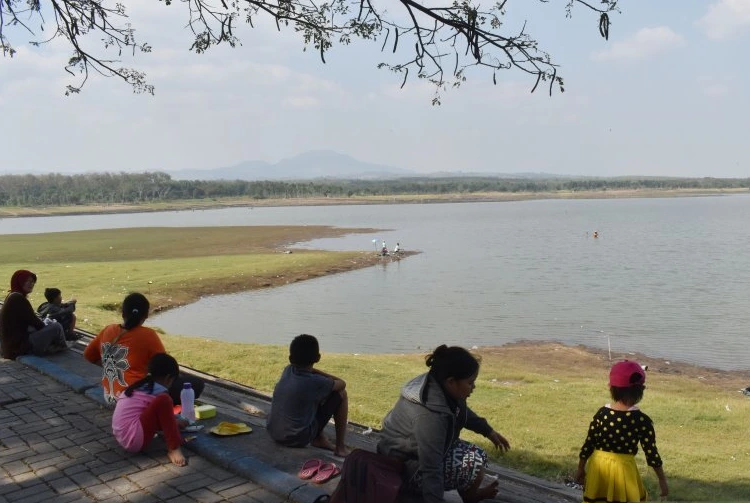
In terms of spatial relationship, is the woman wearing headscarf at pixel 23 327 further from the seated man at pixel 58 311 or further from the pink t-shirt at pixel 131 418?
the pink t-shirt at pixel 131 418

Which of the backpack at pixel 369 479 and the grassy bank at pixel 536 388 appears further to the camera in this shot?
the grassy bank at pixel 536 388

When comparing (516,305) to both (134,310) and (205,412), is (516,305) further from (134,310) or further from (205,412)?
(134,310)

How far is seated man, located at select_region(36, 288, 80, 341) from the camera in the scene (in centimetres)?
972

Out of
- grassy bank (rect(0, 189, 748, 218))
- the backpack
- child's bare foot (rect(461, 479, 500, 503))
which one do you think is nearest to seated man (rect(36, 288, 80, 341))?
the backpack

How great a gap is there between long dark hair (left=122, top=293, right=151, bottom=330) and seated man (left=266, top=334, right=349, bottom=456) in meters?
1.50

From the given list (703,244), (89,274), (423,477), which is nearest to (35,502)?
(423,477)

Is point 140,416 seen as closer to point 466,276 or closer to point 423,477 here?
point 423,477

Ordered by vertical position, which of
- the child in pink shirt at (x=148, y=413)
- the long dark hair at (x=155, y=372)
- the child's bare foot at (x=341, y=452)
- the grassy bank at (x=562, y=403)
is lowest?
the grassy bank at (x=562, y=403)

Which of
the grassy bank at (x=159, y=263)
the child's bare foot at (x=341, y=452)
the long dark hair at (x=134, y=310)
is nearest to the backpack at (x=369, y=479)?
the child's bare foot at (x=341, y=452)

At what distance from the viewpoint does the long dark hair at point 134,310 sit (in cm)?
603

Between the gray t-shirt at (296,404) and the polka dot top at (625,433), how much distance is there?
2267 mm

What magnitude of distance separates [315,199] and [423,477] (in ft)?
558

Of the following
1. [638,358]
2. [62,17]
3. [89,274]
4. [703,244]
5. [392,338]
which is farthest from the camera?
[703,244]

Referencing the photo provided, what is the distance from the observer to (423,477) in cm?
395
